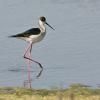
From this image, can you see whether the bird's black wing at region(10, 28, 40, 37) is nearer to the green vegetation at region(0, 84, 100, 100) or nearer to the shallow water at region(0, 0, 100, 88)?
the shallow water at region(0, 0, 100, 88)

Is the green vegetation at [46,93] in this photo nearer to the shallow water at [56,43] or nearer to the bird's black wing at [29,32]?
Result: the shallow water at [56,43]

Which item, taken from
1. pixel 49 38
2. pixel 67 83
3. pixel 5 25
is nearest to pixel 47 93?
pixel 67 83

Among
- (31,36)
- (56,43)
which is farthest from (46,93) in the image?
(31,36)

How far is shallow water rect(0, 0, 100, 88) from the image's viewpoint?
1051cm

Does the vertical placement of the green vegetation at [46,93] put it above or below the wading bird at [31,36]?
below

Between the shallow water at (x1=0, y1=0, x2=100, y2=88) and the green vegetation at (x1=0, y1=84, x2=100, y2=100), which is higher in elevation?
the shallow water at (x1=0, y1=0, x2=100, y2=88)

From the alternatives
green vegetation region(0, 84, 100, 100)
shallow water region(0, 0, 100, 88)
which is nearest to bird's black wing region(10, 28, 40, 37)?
shallow water region(0, 0, 100, 88)

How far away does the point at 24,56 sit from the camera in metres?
12.4

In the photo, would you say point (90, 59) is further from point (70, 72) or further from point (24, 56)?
point (24, 56)

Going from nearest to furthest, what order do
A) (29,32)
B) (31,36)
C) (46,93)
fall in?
(46,93) < (29,32) < (31,36)

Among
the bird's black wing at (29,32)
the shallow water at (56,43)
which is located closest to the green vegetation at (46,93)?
the shallow water at (56,43)

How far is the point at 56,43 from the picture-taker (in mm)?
12703

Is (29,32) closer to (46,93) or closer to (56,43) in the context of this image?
(56,43)

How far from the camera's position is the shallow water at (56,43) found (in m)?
10.5
